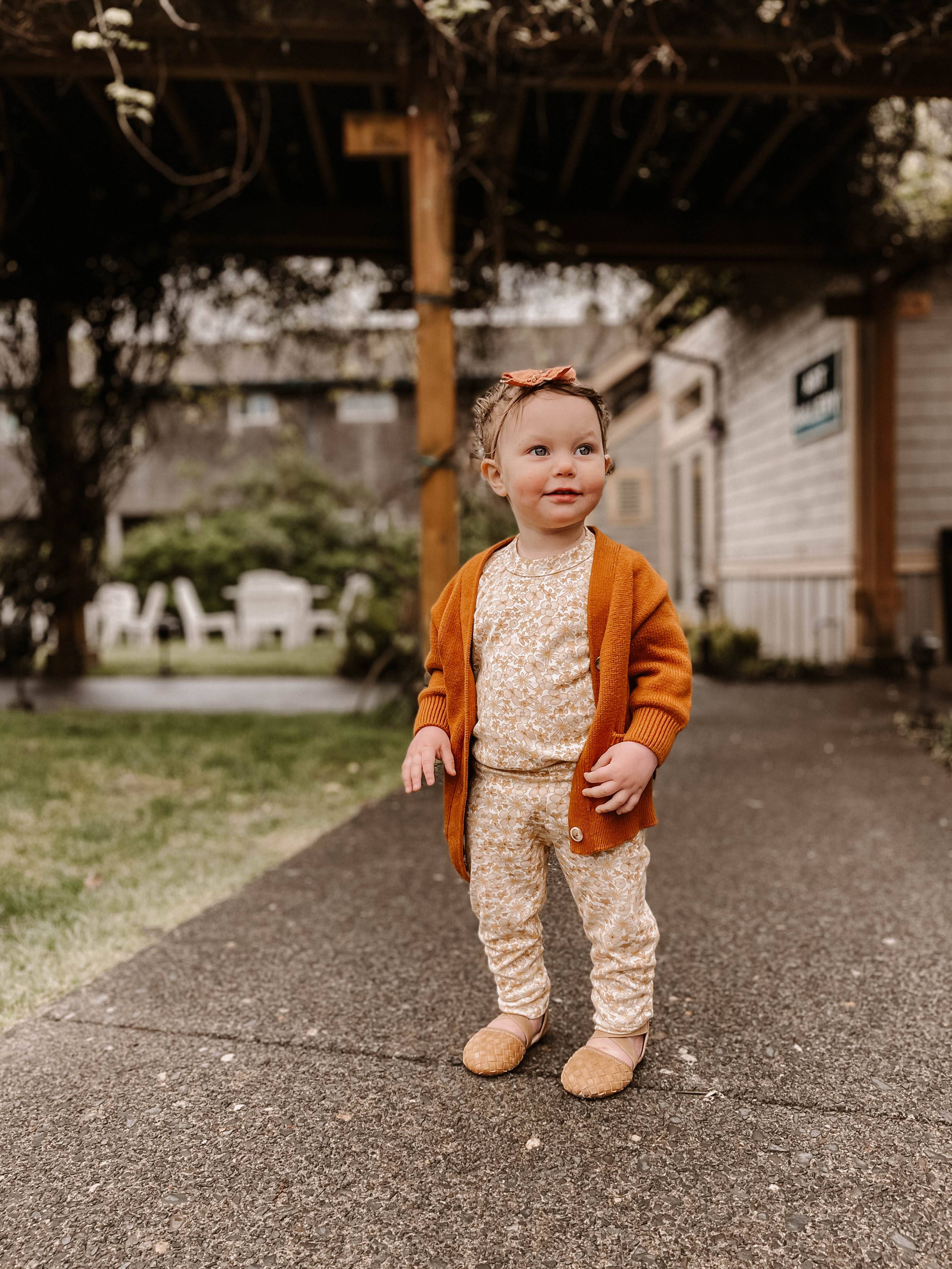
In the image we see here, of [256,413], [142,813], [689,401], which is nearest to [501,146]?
[142,813]

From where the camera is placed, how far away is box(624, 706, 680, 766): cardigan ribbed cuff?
62.9 inches

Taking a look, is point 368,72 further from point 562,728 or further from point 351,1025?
point 351,1025

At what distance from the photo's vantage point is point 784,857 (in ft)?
10.2

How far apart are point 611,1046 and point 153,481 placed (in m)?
20.5

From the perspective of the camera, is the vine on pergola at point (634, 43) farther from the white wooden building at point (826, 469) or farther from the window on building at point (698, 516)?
the window on building at point (698, 516)

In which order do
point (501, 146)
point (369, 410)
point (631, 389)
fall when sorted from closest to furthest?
point (501, 146) < point (631, 389) < point (369, 410)

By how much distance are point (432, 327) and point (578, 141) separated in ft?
6.37

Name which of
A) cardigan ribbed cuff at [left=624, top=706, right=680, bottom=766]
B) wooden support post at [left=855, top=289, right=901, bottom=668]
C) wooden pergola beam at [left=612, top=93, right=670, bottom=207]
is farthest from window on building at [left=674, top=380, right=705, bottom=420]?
cardigan ribbed cuff at [left=624, top=706, right=680, bottom=766]

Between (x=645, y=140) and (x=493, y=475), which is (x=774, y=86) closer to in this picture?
(x=645, y=140)

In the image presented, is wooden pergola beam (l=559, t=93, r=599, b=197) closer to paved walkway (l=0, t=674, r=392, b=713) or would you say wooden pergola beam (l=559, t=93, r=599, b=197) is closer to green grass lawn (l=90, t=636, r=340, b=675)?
paved walkway (l=0, t=674, r=392, b=713)

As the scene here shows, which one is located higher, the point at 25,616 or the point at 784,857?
the point at 25,616

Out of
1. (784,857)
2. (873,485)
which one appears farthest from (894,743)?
Answer: (873,485)

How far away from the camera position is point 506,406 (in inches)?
65.9

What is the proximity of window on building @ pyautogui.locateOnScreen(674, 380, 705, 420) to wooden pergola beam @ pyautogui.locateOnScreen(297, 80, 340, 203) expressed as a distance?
247 inches
